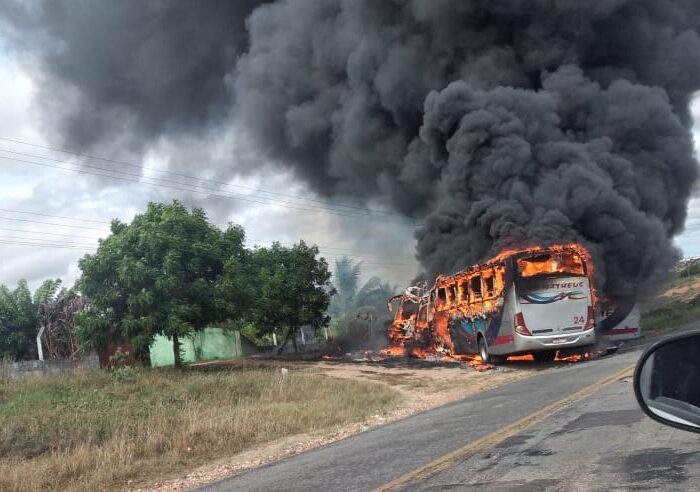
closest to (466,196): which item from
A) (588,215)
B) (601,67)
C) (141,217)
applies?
(588,215)

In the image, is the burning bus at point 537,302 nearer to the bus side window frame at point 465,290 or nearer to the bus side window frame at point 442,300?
the bus side window frame at point 465,290

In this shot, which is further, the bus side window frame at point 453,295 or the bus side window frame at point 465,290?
the bus side window frame at point 453,295

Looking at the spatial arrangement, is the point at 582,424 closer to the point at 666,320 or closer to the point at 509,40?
the point at 666,320

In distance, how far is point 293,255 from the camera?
32750 millimetres

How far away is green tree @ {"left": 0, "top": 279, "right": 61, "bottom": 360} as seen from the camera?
30875 millimetres

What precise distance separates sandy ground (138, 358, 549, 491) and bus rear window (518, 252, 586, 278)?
2463 mm

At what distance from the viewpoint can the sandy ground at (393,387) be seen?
25.8 feet

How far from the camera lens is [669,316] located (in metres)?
30.0

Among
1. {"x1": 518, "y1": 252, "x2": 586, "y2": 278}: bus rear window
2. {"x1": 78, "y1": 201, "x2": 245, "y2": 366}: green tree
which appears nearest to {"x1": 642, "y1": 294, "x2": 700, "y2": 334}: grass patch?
{"x1": 518, "y1": 252, "x2": 586, "y2": 278}: bus rear window

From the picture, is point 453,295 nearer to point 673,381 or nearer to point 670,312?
point 670,312

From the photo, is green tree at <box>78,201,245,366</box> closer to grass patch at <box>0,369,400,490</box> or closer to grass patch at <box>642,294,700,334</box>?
grass patch at <box>0,369,400,490</box>

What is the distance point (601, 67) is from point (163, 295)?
76.8ft

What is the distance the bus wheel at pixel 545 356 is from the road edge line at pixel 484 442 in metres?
8.16

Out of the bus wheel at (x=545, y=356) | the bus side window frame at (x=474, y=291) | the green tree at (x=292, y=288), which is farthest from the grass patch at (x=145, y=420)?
the green tree at (x=292, y=288)
